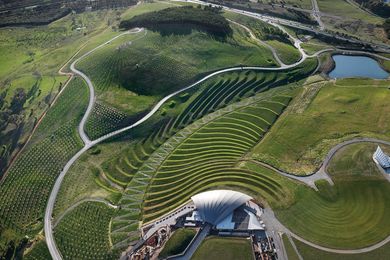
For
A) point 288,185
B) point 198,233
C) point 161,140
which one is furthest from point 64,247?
point 288,185

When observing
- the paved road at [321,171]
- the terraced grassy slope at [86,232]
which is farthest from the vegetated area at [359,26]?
the terraced grassy slope at [86,232]

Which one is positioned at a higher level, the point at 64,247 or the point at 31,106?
the point at 31,106

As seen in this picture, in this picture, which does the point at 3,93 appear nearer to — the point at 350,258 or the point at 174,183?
the point at 174,183

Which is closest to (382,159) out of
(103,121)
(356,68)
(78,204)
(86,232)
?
(356,68)

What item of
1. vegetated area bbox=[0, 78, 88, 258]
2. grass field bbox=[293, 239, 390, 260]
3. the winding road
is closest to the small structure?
grass field bbox=[293, 239, 390, 260]

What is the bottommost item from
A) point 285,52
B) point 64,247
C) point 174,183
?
point 64,247

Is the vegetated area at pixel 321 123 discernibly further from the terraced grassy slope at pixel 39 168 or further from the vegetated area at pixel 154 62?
the terraced grassy slope at pixel 39 168

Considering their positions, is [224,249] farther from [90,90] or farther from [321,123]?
[90,90]
